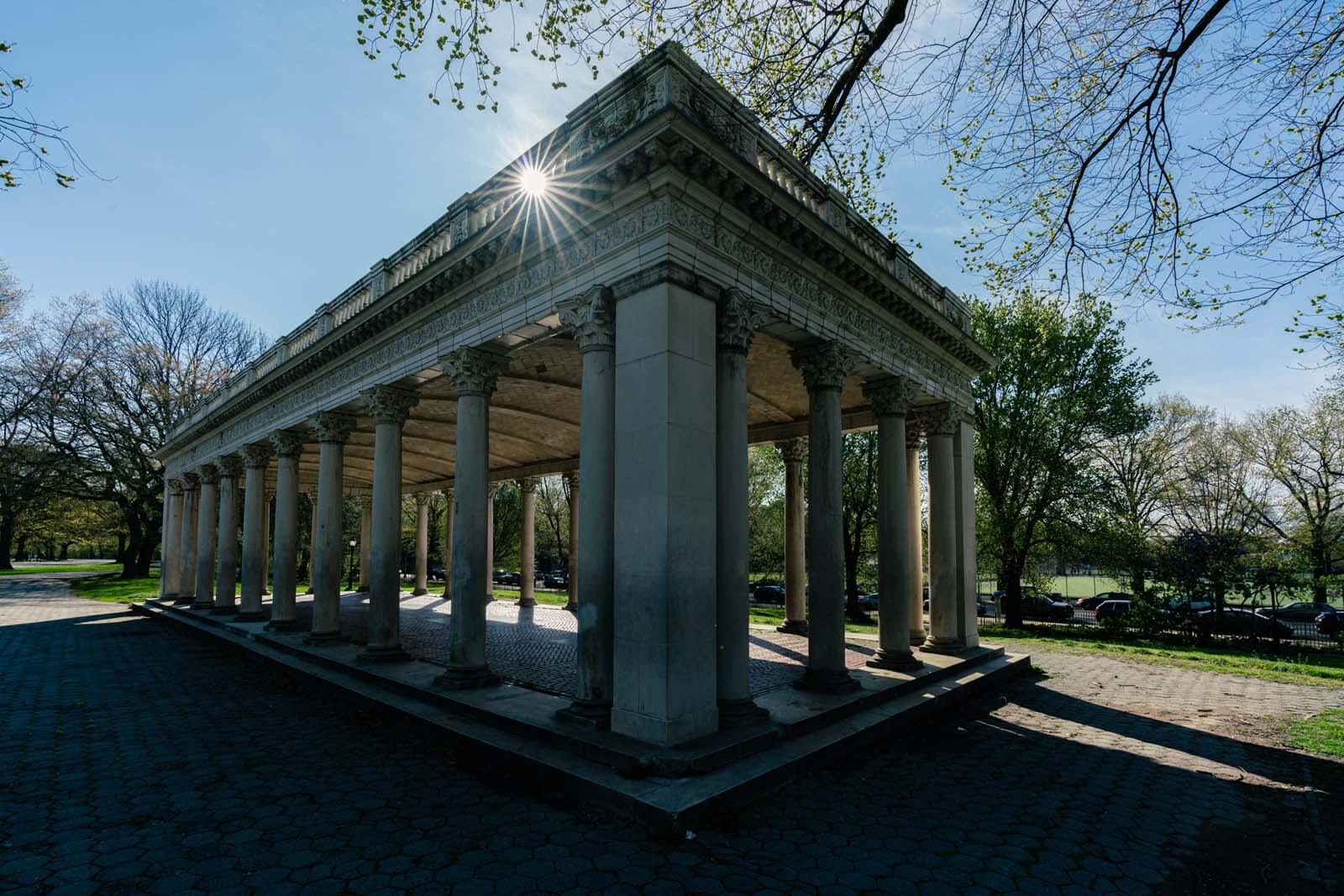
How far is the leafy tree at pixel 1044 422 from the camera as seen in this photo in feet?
84.1

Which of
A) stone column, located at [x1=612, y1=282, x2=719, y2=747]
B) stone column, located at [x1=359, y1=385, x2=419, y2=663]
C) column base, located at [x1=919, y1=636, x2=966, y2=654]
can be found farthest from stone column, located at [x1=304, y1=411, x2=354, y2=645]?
column base, located at [x1=919, y1=636, x2=966, y2=654]

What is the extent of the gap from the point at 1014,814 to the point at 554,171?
30.9 ft

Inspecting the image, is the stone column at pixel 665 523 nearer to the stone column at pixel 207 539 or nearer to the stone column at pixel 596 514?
the stone column at pixel 596 514

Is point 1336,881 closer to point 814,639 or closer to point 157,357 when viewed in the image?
point 814,639

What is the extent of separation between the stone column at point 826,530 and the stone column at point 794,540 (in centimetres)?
717

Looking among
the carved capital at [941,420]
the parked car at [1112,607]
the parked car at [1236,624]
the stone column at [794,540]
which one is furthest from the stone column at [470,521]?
the parked car at [1112,607]

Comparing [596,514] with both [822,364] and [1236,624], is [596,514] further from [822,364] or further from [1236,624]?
[1236,624]

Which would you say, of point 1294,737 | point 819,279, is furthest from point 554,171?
point 1294,737

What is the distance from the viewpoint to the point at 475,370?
418 inches

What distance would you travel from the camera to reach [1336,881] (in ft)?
16.9

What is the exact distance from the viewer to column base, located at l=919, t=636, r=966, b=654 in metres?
13.4

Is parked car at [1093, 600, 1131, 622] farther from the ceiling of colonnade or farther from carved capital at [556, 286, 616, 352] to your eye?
carved capital at [556, 286, 616, 352]

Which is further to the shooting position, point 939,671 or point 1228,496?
point 1228,496

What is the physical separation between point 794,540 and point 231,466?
18774 millimetres
